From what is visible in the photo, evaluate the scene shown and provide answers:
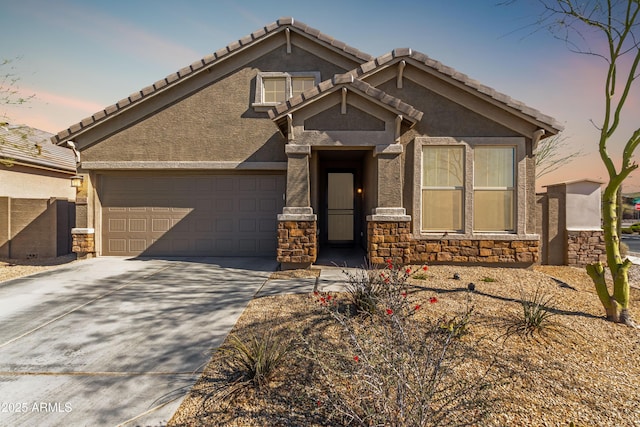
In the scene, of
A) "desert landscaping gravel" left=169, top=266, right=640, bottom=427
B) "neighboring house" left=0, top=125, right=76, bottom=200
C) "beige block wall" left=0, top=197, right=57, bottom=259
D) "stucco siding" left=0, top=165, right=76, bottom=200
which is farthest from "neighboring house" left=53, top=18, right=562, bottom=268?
"stucco siding" left=0, top=165, right=76, bottom=200

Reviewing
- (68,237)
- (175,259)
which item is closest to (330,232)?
(175,259)

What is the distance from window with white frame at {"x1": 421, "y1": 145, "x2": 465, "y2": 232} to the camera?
723 cm

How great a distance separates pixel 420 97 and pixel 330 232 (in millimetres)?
5541

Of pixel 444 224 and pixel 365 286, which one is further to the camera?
pixel 444 224

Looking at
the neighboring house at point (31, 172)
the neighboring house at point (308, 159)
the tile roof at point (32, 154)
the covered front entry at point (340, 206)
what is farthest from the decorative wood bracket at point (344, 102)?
the neighboring house at point (31, 172)

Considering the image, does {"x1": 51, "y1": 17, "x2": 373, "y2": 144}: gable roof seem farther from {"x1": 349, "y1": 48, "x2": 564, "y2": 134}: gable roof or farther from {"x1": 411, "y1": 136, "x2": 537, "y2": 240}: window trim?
{"x1": 411, "y1": 136, "x2": 537, "y2": 240}: window trim

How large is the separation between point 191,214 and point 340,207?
5.19 meters

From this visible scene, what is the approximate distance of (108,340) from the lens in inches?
146

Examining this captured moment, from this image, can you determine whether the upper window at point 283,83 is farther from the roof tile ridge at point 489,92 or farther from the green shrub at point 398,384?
the green shrub at point 398,384

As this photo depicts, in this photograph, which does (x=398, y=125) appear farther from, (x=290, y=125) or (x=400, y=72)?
(x=290, y=125)

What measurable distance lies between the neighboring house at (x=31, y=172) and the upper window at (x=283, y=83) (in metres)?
7.71

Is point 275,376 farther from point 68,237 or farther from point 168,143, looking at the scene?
point 68,237

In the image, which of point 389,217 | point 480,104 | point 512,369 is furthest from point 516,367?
point 480,104

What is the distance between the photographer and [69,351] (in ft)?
11.4
